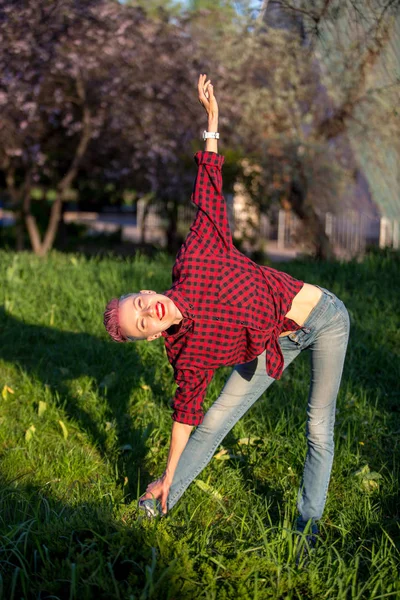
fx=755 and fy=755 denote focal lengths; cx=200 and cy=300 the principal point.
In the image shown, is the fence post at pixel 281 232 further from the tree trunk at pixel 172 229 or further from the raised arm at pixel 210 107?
the raised arm at pixel 210 107

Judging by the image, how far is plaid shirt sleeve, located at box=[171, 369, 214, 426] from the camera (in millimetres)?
3020

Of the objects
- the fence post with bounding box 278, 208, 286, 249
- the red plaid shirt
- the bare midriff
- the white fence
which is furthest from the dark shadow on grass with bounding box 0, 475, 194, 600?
the fence post with bounding box 278, 208, 286, 249

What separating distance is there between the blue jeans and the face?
639mm

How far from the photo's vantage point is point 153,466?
4297 mm

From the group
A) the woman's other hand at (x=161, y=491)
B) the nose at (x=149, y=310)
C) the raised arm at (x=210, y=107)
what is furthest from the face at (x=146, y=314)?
the raised arm at (x=210, y=107)

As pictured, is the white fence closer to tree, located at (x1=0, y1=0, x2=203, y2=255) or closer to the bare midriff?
tree, located at (x1=0, y1=0, x2=203, y2=255)

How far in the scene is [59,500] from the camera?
12.0 feet

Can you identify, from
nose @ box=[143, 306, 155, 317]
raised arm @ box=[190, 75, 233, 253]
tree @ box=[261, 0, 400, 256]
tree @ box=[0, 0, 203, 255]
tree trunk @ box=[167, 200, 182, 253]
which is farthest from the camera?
tree trunk @ box=[167, 200, 182, 253]

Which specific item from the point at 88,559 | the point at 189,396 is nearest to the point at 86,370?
the point at 189,396

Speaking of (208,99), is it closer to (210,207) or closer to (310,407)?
(210,207)

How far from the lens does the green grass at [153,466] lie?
2648 millimetres

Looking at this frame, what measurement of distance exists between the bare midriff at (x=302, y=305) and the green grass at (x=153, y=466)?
85 cm

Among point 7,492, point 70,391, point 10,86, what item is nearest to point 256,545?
point 7,492

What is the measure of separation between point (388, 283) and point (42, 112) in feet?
22.7
